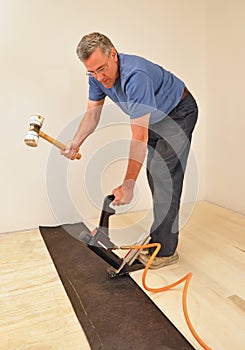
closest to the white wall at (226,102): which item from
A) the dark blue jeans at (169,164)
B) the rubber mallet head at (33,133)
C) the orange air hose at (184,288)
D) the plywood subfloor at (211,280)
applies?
the plywood subfloor at (211,280)

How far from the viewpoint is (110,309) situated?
4.69 feet

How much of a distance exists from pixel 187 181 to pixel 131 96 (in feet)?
5.08

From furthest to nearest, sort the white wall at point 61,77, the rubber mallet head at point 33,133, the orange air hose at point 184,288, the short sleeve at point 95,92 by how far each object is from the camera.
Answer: the white wall at point 61,77
the short sleeve at point 95,92
the rubber mallet head at point 33,133
the orange air hose at point 184,288

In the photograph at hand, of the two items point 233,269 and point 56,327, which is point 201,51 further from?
point 56,327

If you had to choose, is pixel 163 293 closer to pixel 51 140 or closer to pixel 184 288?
pixel 184 288

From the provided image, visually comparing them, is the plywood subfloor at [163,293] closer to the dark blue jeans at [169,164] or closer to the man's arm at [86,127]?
the dark blue jeans at [169,164]

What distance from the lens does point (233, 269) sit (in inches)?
68.4

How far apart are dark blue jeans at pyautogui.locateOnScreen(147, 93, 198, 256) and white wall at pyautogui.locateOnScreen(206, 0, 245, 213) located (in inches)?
33.5

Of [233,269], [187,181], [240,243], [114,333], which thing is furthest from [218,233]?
[114,333]

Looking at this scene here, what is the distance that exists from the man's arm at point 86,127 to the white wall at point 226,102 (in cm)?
114

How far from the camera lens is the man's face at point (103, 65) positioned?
1467mm

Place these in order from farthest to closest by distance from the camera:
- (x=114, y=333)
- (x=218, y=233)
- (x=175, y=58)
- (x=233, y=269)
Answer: (x=175, y=58) < (x=218, y=233) < (x=233, y=269) < (x=114, y=333)

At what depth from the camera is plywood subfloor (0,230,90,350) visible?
1235mm

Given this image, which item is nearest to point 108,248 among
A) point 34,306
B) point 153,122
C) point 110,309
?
point 110,309
